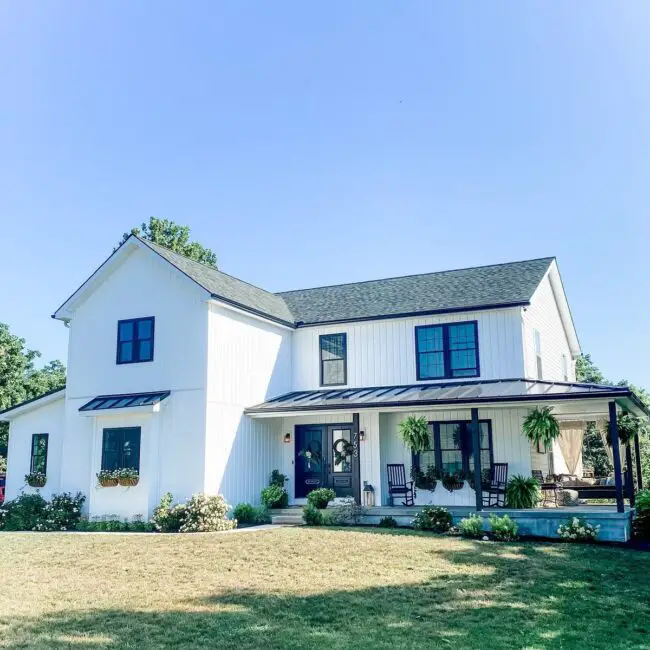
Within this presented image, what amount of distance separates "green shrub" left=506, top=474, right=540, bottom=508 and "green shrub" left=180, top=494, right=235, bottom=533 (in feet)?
22.9

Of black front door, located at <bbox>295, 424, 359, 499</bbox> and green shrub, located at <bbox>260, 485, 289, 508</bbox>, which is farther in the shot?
black front door, located at <bbox>295, 424, 359, 499</bbox>

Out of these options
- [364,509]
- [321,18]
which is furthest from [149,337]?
[321,18]

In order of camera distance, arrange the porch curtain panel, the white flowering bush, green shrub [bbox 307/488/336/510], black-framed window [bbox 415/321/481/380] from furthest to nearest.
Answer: the porch curtain panel, black-framed window [bbox 415/321/481/380], green shrub [bbox 307/488/336/510], the white flowering bush

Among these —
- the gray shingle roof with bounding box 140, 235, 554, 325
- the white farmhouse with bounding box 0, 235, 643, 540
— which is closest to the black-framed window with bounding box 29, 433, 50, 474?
the white farmhouse with bounding box 0, 235, 643, 540

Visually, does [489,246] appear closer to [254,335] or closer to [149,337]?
[254,335]

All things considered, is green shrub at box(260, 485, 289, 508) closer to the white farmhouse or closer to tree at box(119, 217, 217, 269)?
the white farmhouse

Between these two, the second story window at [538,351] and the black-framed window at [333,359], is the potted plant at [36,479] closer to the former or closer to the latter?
the black-framed window at [333,359]

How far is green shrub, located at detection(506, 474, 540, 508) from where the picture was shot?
1630 cm

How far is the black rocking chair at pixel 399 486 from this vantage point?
60.8 feet

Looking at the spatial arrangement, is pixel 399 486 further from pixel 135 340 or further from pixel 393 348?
pixel 135 340

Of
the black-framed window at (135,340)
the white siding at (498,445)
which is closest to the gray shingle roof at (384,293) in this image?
the black-framed window at (135,340)

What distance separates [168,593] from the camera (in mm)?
9938

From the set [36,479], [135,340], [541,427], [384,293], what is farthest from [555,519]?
[36,479]

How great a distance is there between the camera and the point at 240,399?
1942 centimetres
